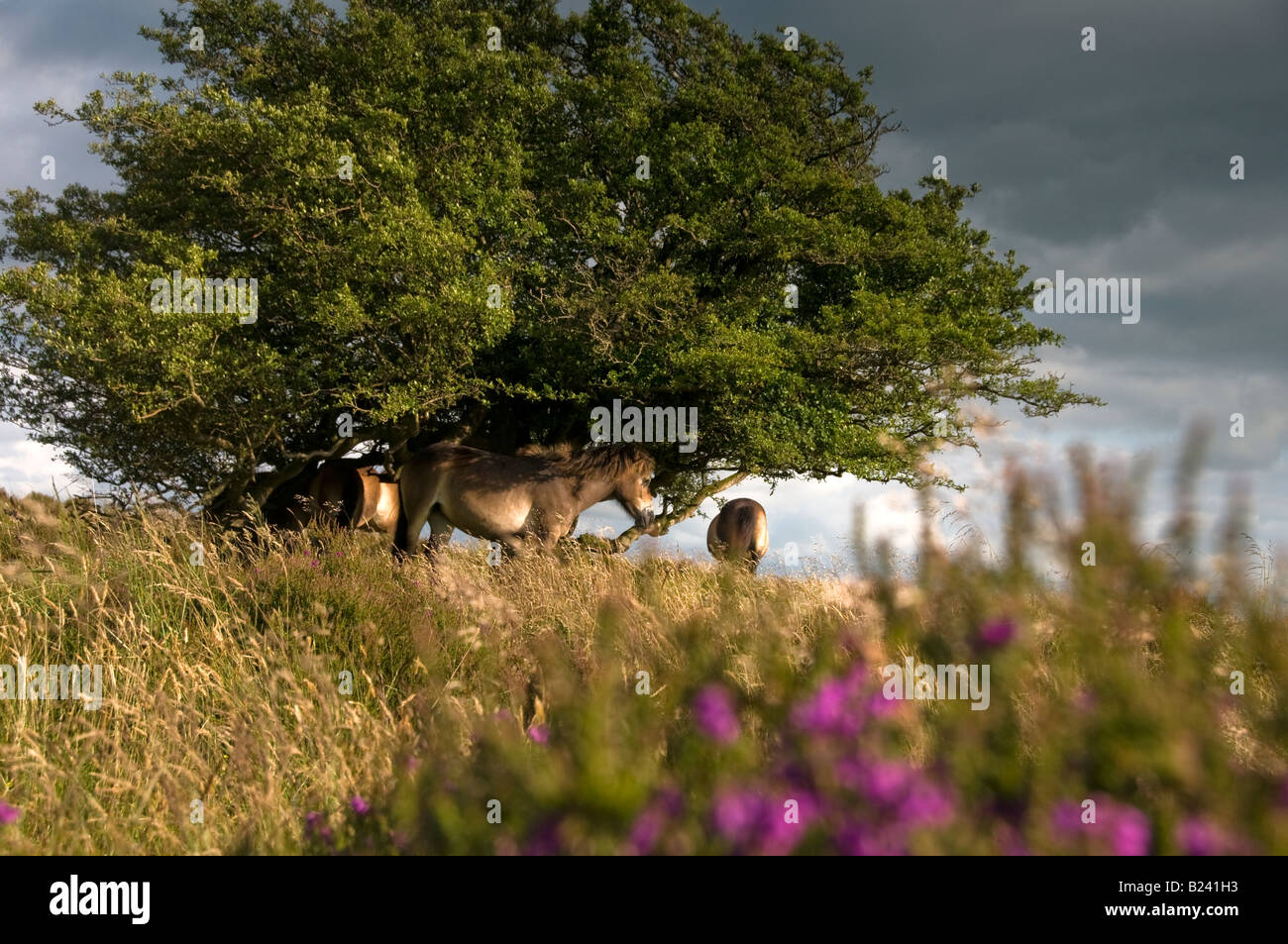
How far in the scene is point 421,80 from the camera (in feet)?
49.4

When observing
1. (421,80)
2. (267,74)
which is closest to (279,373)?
(421,80)

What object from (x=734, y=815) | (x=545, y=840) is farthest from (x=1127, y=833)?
(x=545, y=840)

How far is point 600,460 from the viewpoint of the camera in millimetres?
14789

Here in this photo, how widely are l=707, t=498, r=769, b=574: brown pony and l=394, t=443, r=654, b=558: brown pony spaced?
5.26 feet

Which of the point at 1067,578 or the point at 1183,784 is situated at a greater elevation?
the point at 1067,578

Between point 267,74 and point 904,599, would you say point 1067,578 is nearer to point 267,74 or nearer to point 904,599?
point 904,599

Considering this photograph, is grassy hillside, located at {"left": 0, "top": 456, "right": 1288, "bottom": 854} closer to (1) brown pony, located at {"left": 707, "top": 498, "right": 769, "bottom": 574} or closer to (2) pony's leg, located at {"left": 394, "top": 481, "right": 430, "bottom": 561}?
(1) brown pony, located at {"left": 707, "top": 498, "right": 769, "bottom": 574}

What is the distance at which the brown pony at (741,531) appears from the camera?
13.8m

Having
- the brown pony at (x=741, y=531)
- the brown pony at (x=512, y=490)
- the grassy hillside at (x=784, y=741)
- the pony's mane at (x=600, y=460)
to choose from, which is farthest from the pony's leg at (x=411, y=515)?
the grassy hillside at (x=784, y=741)

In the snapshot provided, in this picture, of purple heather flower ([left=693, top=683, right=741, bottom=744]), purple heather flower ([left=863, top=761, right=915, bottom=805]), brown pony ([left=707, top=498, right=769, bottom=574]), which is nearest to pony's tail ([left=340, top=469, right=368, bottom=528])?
brown pony ([left=707, top=498, right=769, bottom=574])

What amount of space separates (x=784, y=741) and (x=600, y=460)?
11942 millimetres

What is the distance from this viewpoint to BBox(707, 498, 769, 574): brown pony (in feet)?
45.4

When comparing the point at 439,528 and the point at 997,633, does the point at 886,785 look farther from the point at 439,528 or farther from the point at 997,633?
the point at 439,528
